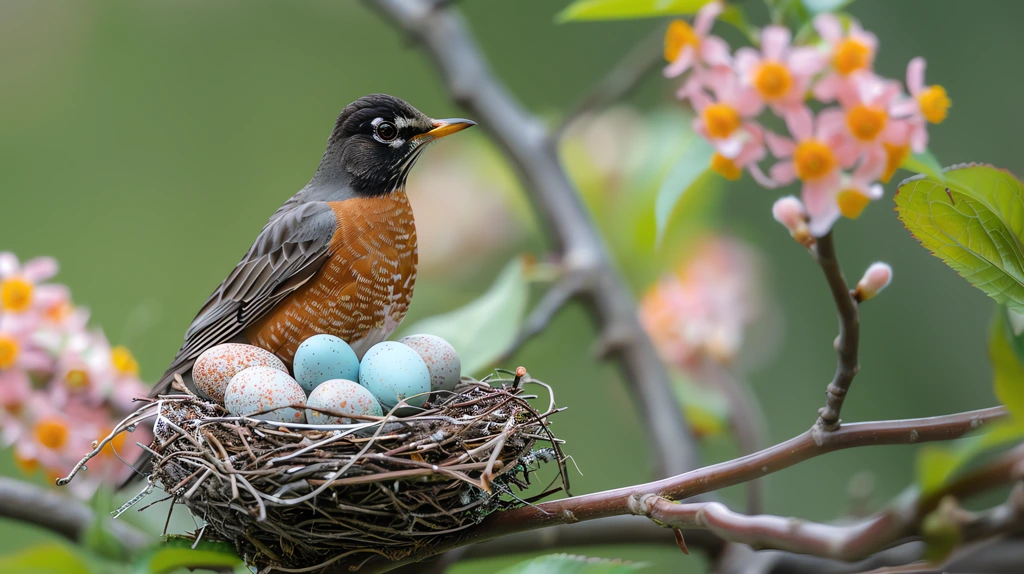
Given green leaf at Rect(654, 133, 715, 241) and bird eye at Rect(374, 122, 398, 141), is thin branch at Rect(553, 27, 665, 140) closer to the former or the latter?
bird eye at Rect(374, 122, 398, 141)

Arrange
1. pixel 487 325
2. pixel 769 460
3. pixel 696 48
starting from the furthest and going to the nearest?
pixel 487 325, pixel 696 48, pixel 769 460

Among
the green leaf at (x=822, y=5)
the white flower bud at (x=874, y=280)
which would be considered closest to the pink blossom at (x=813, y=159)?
the white flower bud at (x=874, y=280)

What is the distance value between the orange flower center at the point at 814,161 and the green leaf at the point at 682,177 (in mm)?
271

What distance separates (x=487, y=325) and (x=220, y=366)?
0.79 meters

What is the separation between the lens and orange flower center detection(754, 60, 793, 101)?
3.63 ft

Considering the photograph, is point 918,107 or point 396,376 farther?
point 396,376

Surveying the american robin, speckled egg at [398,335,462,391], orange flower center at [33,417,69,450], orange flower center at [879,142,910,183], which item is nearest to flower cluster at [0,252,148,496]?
orange flower center at [33,417,69,450]

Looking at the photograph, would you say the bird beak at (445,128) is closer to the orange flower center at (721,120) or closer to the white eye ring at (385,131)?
the white eye ring at (385,131)

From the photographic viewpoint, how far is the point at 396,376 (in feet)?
5.83

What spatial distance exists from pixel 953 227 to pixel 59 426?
6.97 feet

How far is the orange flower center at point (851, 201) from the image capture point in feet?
3.38

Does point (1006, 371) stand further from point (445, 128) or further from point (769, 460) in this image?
point (445, 128)

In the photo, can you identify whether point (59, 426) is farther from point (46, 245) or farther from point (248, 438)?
point (46, 245)

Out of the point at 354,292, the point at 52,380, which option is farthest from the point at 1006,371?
the point at 52,380
